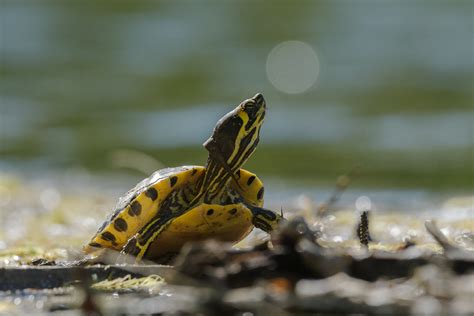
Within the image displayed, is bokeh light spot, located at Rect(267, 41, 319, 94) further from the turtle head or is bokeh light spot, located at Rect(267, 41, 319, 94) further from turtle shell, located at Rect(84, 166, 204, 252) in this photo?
turtle shell, located at Rect(84, 166, 204, 252)

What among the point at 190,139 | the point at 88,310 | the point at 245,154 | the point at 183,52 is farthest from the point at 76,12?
the point at 88,310

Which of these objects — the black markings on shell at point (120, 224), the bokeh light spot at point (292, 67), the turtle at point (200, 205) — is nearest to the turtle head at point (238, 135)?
the turtle at point (200, 205)

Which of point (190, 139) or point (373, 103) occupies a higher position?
point (373, 103)

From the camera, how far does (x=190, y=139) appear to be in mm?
11008

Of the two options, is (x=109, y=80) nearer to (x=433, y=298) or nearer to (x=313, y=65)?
(x=313, y=65)

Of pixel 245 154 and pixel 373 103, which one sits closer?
pixel 245 154

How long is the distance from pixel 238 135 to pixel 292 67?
1576 centimetres

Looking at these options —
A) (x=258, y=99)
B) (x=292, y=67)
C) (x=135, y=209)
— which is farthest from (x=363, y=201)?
(x=292, y=67)

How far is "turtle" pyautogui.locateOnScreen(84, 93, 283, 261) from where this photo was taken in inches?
132

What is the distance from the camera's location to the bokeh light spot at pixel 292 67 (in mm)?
17000

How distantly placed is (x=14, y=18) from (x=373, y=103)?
11991mm

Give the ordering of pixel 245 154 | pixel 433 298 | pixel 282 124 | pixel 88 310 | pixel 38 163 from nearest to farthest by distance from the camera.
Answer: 1. pixel 433 298
2. pixel 88 310
3. pixel 245 154
4. pixel 38 163
5. pixel 282 124

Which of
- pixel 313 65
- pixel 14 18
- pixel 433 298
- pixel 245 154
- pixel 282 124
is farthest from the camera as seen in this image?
pixel 14 18

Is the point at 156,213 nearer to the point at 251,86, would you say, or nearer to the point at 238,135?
the point at 238,135
